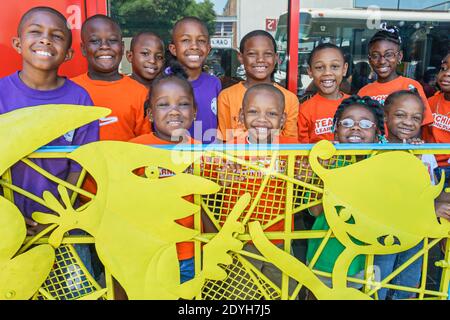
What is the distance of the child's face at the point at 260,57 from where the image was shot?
266 cm

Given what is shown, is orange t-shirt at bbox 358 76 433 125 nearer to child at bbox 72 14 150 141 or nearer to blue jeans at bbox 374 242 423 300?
blue jeans at bbox 374 242 423 300

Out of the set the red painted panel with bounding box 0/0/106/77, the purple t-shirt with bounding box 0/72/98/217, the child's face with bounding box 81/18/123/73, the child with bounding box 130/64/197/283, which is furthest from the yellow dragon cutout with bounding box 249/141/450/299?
the red painted panel with bounding box 0/0/106/77

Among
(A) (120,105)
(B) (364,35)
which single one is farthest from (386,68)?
(A) (120,105)

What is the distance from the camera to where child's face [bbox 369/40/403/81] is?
2.85 meters

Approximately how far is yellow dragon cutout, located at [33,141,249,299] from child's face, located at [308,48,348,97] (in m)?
1.27

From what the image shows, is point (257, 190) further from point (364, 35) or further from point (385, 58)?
point (364, 35)

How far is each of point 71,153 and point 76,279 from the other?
0.60 metres

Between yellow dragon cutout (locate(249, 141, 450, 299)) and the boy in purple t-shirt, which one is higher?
the boy in purple t-shirt

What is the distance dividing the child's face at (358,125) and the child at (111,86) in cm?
116

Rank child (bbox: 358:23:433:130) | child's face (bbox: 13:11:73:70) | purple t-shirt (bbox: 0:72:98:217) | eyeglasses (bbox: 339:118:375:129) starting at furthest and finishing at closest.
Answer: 1. child (bbox: 358:23:433:130)
2. eyeglasses (bbox: 339:118:375:129)
3. child's face (bbox: 13:11:73:70)
4. purple t-shirt (bbox: 0:72:98:217)

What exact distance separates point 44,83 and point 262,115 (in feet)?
3.70

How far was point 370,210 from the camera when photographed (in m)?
1.75
